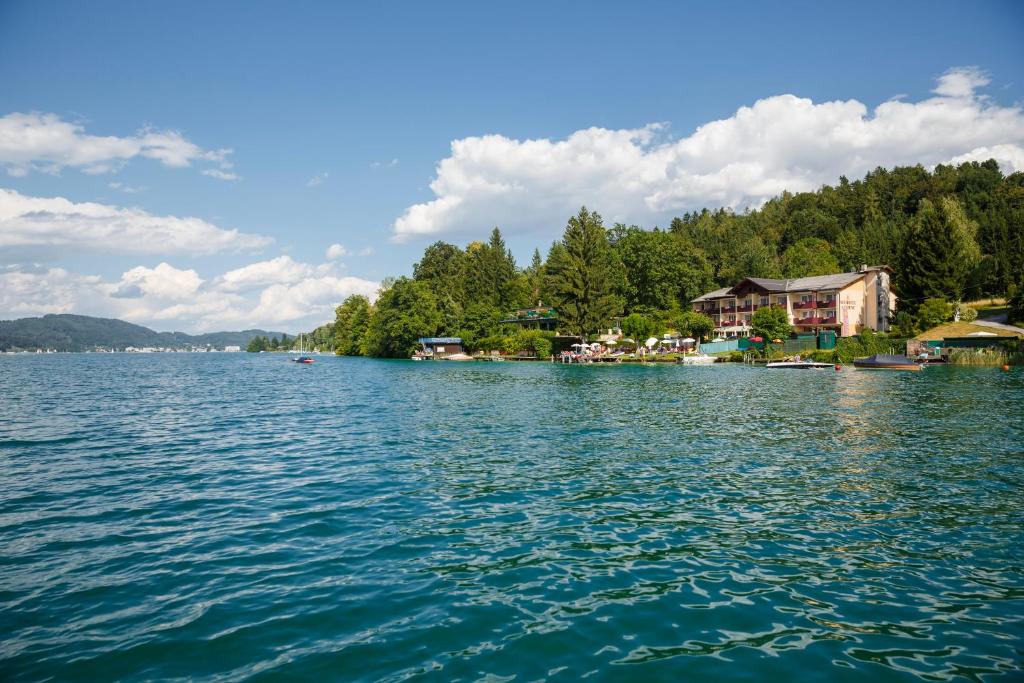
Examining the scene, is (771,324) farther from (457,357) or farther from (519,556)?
(519,556)

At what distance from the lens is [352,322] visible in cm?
16525

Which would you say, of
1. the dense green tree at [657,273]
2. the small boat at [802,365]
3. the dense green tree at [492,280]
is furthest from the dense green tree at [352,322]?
the small boat at [802,365]

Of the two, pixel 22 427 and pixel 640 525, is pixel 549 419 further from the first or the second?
pixel 22 427

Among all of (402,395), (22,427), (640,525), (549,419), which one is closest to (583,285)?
(402,395)

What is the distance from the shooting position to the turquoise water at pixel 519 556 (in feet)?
23.4

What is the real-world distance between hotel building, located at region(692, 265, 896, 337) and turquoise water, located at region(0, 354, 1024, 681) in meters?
77.8

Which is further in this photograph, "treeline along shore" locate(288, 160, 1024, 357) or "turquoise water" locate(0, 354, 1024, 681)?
"treeline along shore" locate(288, 160, 1024, 357)

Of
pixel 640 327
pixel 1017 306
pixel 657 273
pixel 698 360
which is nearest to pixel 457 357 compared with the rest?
pixel 640 327

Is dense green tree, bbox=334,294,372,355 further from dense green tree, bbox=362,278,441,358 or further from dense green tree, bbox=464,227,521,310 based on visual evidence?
dense green tree, bbox=464,227,521,310

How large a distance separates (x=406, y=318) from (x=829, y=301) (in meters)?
82.7

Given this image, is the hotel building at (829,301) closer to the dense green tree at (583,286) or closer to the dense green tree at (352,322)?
the dense green tree at (583,286)

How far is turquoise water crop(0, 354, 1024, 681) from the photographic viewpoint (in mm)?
7133

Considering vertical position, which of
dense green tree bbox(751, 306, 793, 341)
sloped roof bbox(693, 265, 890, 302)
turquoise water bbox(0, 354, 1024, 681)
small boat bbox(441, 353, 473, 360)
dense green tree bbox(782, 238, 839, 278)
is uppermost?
dense green tree bbox(782, 238, 839, 278)

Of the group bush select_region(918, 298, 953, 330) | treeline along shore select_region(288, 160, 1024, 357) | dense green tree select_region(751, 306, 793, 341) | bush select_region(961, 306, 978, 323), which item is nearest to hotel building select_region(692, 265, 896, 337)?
treeline along shore select_region(288, 160, 1024, 357)
